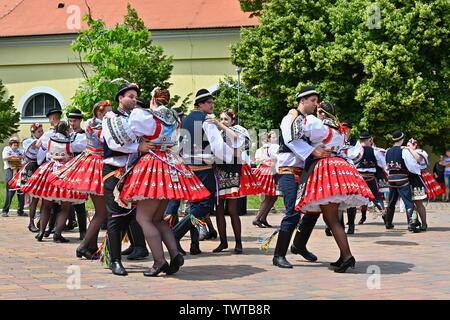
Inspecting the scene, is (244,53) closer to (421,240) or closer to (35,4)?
(35,4)

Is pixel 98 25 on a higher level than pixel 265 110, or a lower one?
higher

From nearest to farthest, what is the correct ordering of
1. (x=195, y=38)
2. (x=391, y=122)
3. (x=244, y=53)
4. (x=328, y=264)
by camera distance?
1. (x=328, y=264)
2. (x=391, y=122)
3. (x=244, y=53)
4. (x=195, y=38)

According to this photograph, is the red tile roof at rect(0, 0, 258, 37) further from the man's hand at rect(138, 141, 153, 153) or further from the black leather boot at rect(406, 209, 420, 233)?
the man's hand at rect(138, 141, 153, 153)

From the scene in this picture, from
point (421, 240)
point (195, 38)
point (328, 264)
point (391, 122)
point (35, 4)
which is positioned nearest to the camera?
point (328, 264)

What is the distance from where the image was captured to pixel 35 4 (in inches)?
1593

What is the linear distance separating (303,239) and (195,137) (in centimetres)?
190

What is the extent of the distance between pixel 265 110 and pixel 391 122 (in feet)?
19.1

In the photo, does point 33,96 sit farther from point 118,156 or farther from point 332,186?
point 332,186

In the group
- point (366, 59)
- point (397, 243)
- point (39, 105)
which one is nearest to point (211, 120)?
point (397, 243)

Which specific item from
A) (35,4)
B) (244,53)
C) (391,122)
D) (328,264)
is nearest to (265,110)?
(244,53)

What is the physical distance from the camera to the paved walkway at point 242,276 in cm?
688

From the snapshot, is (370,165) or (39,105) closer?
(370,165)

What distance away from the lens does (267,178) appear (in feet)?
49.5

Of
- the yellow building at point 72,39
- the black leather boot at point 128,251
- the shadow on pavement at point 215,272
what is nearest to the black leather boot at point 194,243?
the black leather boot at point 128,251
